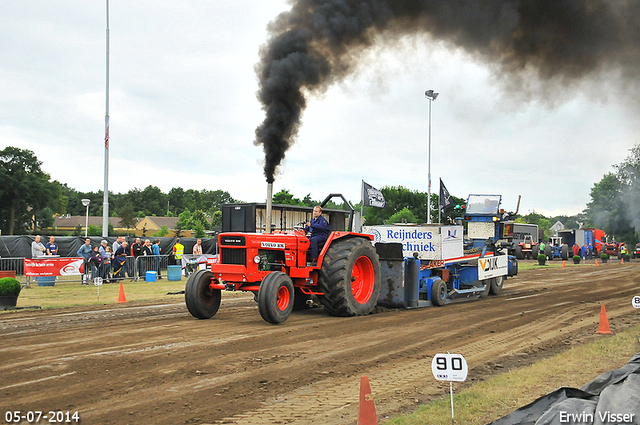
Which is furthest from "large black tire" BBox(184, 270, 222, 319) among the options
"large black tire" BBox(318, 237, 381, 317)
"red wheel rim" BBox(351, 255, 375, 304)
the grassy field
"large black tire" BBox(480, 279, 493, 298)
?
"large black tire" BBox(480, 279, 493, 298)

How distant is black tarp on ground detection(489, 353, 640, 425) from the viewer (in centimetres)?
360

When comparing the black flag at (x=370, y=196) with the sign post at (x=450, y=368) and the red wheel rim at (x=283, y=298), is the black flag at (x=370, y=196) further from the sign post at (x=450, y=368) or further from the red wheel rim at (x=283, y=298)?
the sign post at (x=450, y=368)

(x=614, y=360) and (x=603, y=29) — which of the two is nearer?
(x=614, y=360)

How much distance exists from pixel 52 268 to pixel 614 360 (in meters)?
15.3

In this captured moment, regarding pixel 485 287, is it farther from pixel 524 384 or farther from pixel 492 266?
pixel 524 384

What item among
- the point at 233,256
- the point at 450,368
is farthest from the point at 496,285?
the point at 450,368

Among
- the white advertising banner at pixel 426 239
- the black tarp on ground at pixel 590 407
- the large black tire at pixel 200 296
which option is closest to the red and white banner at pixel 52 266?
the large black tire at pixel 200 296

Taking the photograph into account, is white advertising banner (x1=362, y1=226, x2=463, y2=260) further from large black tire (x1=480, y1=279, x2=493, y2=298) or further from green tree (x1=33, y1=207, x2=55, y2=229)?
green tree (x1=33, y1=207, x2=55, y2=229)

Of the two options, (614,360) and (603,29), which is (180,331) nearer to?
(614,360)

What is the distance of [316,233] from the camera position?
32.5 ft

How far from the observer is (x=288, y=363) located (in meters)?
6.40

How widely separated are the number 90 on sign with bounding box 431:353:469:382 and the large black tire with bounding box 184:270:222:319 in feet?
18.4

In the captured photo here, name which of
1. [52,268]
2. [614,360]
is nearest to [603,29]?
[614,360]

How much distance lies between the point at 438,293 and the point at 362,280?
84.0 inches
